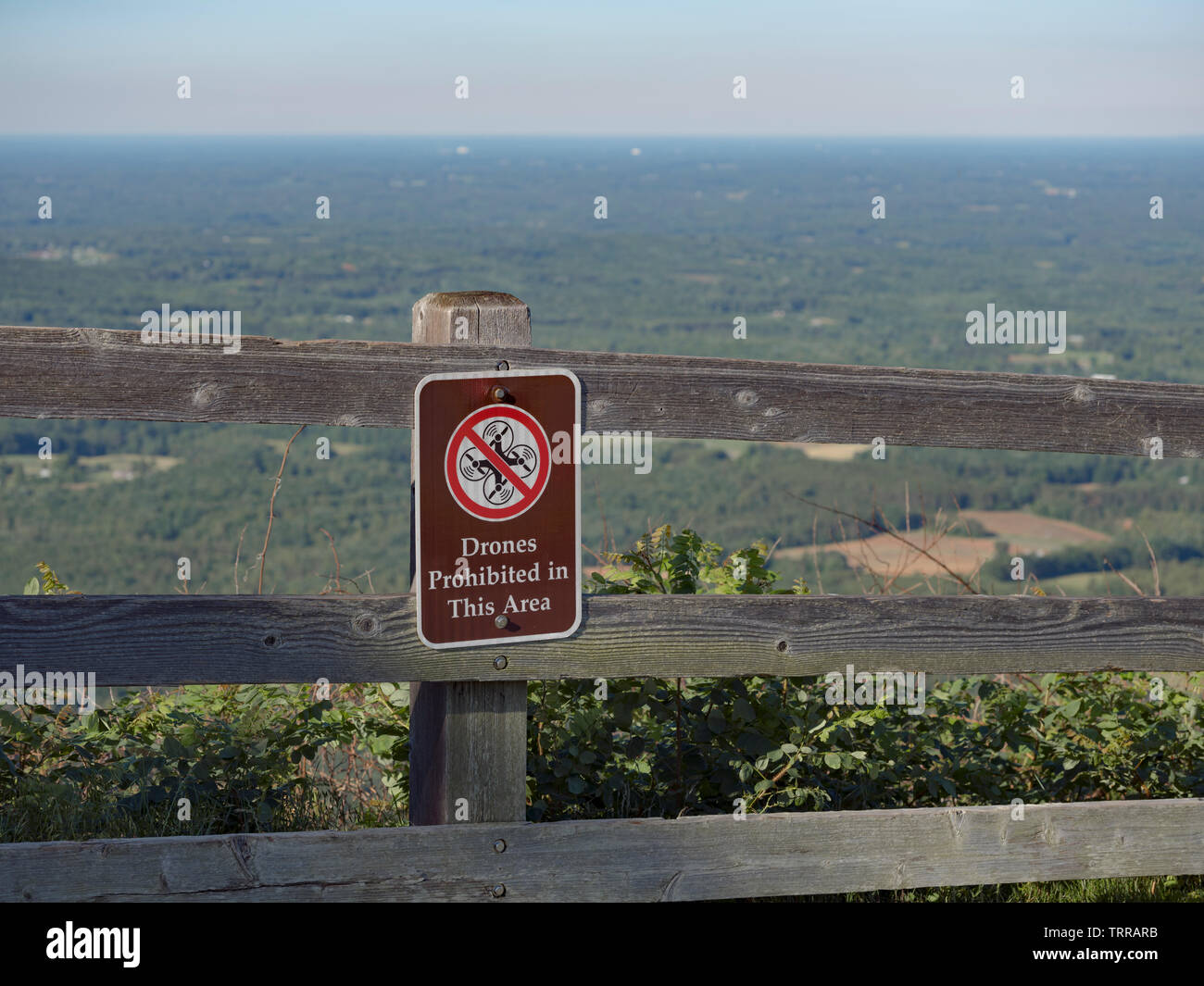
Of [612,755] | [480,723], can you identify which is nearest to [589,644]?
[480,723]

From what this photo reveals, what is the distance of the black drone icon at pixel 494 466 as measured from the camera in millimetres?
2672

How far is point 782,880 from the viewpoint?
292cm

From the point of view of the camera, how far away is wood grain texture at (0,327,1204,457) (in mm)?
2504

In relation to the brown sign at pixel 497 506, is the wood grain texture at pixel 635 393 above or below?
above

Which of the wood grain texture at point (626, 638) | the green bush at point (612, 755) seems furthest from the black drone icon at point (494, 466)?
the green bush at point (612, 755)

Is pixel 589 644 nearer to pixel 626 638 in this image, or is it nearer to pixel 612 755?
pixel 626 638

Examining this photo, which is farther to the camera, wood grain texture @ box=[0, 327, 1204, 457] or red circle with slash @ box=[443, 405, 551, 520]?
red circle with slash @ box=[443, 405, 551, 520]

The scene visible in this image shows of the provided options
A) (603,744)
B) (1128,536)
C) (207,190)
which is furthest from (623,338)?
(207,190)

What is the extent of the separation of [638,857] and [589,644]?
53 centimetres

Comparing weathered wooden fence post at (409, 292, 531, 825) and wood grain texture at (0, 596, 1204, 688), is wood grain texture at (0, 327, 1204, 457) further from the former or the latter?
wood grain texture at (0, 596, 1204, 688)

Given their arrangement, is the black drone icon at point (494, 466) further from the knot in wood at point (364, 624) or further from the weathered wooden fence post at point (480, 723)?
the knot in wood at point (364, 624)

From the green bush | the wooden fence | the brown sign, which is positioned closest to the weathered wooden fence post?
the wooden fence

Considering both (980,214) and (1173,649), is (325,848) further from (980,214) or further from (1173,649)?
(980,214)

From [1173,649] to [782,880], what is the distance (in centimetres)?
117
